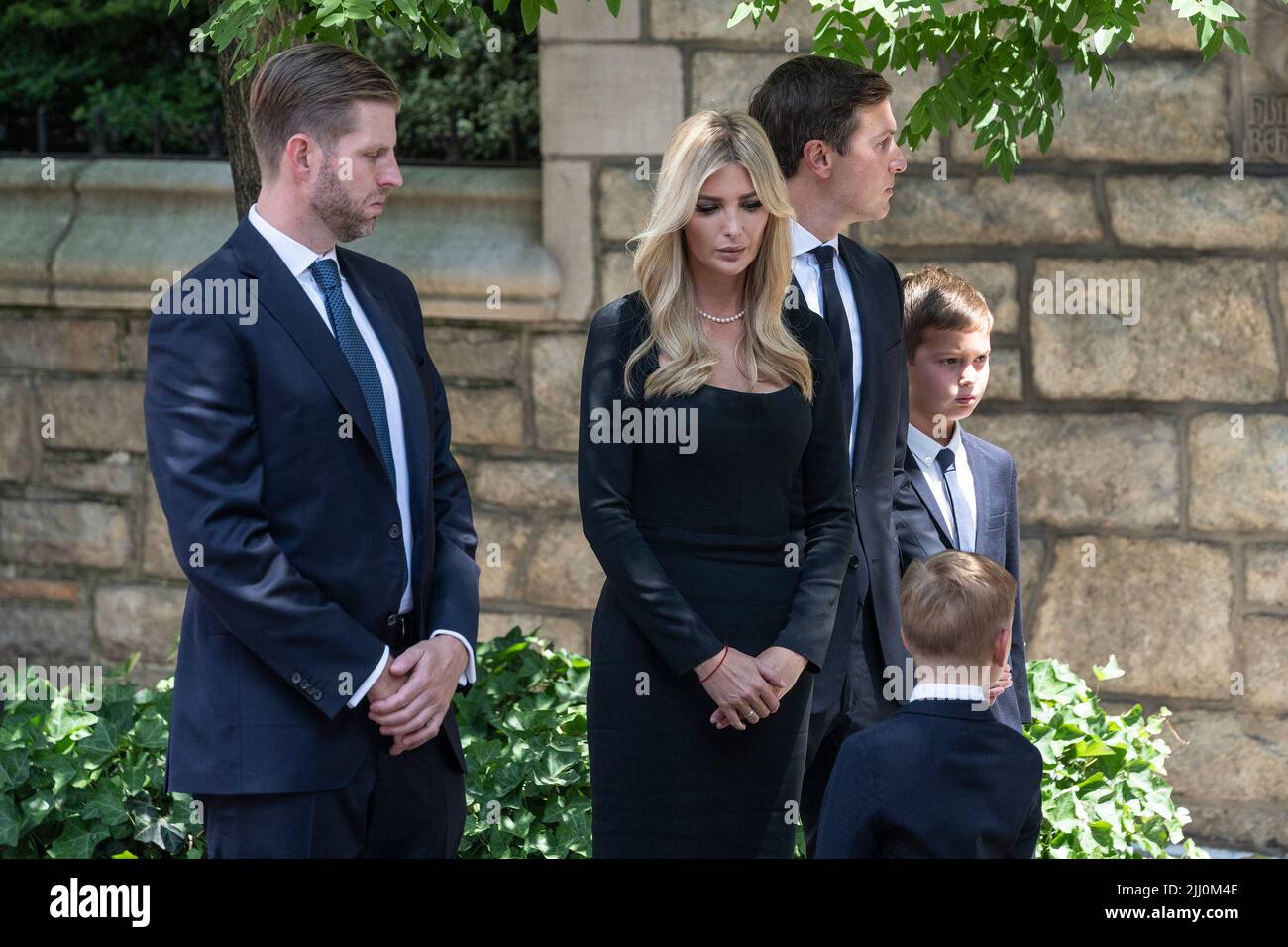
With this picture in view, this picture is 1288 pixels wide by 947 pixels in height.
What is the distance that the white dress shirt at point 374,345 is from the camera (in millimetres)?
2734

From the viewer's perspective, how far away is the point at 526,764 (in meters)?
3.81

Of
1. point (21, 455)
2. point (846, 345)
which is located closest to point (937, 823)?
point (846, 345)

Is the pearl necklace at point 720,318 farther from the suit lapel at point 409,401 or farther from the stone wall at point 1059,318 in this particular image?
the stone wall at point 1059,318

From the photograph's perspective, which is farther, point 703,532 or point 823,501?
point 823,501

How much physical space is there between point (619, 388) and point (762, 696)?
622 mm

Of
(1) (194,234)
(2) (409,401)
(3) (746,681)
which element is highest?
(1) (194,234)

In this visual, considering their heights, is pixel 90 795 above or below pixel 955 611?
below

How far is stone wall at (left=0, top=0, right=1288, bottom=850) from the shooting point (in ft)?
16.6

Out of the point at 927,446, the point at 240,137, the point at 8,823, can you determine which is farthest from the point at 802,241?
the point at 8,823

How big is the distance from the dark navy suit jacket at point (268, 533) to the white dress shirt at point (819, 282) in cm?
103

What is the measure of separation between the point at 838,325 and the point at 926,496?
45 cm

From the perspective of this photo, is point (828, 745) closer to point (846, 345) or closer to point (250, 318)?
point (846, 345)

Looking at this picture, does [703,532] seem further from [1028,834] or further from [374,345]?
[1028,834]

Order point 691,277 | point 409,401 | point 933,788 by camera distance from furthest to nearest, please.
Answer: point 691,277 < point 409,401 < point 933,788
